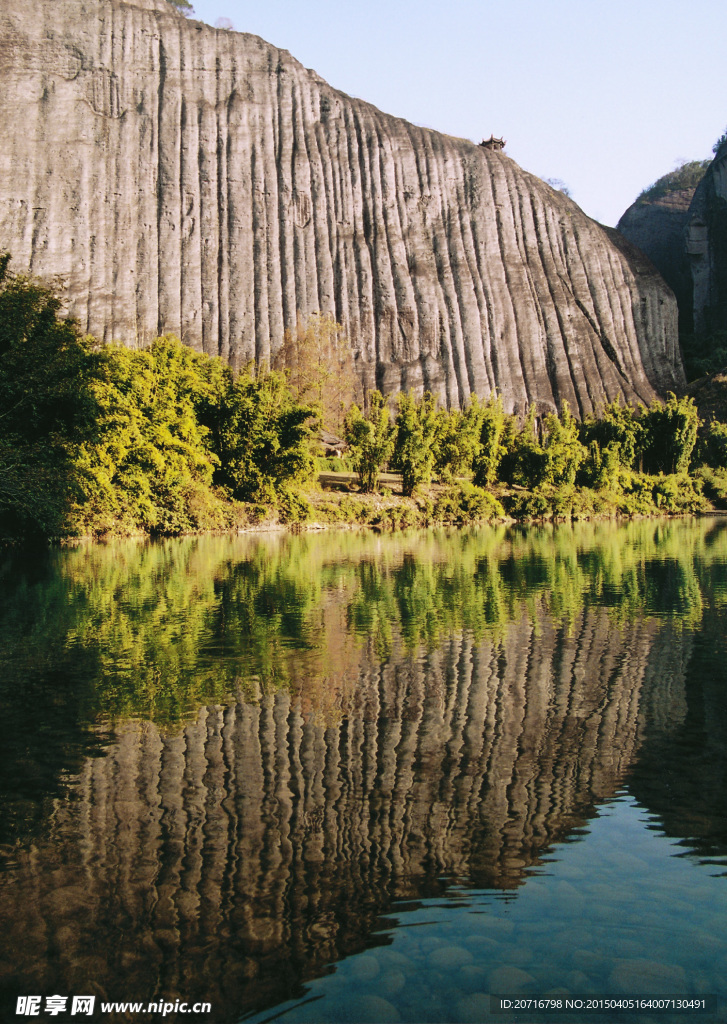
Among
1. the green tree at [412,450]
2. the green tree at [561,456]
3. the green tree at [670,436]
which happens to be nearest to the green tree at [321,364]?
the green tree at [412,450]

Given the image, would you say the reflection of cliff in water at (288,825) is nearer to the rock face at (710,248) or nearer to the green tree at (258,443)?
the green tree at (258,443)

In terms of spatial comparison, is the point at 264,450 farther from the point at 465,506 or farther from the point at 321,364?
the point at 321,364

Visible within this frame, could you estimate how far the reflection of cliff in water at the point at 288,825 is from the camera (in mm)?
3209

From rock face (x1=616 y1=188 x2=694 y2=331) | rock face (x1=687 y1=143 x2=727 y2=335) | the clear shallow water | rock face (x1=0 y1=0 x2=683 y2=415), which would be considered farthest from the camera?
rock face (x1=616 y1=188 x2=694 y2=331)

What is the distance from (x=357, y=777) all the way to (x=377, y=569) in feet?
40.1

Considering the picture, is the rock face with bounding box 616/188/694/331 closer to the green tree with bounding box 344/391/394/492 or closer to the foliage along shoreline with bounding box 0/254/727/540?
the foliage along shoreline with bounding box 0/254/727/540

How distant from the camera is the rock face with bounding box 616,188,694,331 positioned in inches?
3017

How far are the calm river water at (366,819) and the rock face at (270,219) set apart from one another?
39.7m

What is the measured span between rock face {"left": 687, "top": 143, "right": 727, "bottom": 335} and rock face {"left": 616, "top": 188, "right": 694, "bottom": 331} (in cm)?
100

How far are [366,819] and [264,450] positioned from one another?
91.4 ft

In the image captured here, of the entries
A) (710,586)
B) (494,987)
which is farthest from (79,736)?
(710,586)

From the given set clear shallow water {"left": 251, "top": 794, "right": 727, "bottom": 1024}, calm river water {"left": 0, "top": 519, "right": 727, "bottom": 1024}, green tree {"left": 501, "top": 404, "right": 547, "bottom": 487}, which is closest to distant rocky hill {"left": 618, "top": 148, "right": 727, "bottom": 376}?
green tree {"left": 501, "top": 404, "right": 547, "bottom": 487}

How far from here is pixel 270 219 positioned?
1982 inches

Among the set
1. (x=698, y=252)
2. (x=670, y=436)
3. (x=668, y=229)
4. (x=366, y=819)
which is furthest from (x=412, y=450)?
(x=668, y=229)
